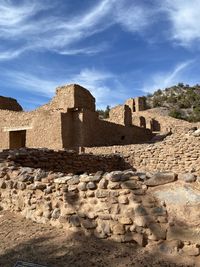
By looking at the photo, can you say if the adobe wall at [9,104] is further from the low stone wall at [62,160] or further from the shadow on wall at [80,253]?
the shadow on wall at [80,253]

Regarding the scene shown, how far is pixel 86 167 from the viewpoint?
32.6ft

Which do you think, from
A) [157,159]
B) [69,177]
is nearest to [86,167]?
[157,159]

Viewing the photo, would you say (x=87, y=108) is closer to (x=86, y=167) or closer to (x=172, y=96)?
(x=86, y=167)

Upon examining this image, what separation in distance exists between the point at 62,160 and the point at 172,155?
3.50 metres

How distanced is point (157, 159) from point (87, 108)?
6.91 m

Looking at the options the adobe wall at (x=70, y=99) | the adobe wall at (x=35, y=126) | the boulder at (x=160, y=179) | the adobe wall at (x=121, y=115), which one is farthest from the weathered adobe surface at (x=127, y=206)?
the adobe wall at (x=121, y=115)

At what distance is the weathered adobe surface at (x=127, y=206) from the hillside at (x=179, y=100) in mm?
38245

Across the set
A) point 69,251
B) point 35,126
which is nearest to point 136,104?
point 35,126

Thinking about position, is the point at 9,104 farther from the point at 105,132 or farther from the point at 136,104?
the point at 136,104

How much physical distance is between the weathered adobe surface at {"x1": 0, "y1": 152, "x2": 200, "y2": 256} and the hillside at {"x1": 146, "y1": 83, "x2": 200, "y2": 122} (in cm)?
3825

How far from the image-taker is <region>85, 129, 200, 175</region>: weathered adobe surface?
9.98 m

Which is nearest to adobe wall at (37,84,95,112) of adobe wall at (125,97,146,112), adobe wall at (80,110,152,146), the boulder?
adobe wall at (80,110,152,146)

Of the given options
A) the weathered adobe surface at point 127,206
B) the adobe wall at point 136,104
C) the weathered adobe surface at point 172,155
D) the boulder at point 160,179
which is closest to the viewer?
the weathered adobe surface at point 127,206

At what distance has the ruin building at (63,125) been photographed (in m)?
15.9
